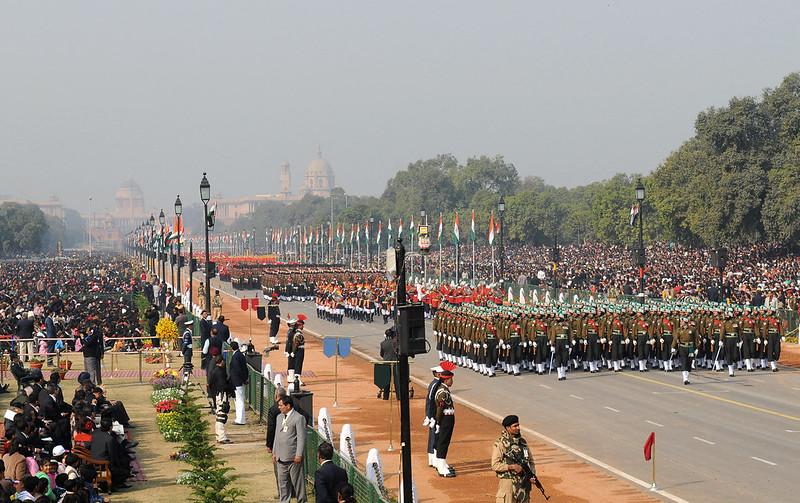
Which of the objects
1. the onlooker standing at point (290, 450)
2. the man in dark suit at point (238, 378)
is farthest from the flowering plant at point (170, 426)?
the onlooker standing at point (290, 450)

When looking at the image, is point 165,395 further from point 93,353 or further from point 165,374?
point 165,374

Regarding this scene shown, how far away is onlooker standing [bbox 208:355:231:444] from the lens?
846 inches

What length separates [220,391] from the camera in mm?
21875

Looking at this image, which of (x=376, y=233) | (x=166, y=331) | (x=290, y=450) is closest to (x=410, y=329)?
(x=290, y=450)

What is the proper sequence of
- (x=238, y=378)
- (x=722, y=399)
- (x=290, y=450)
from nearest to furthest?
(x=290, y=450) < (x=238, y=378) < (x=722, y=399)

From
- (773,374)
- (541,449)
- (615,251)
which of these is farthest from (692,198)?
(541,449)

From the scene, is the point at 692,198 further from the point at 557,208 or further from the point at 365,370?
the point at 557,208

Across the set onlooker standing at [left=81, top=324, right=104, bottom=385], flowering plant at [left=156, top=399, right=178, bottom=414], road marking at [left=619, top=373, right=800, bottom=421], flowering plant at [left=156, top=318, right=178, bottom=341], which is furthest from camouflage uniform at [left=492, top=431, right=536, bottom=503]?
flowering plant at [left=156, top=318, right=178, bottom=341]

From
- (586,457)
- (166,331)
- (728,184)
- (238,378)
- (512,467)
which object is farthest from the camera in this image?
(728,184)

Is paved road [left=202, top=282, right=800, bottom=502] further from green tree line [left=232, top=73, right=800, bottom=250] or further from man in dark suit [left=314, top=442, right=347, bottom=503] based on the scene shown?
green tree line [left=232, top=73, right=800, bottom=250]

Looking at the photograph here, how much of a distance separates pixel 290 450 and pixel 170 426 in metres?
7.24

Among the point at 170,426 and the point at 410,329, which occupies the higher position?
the point at 410,329

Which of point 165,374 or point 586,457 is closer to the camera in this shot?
point 586,457

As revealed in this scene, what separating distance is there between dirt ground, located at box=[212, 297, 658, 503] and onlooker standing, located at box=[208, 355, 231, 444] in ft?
7.74
